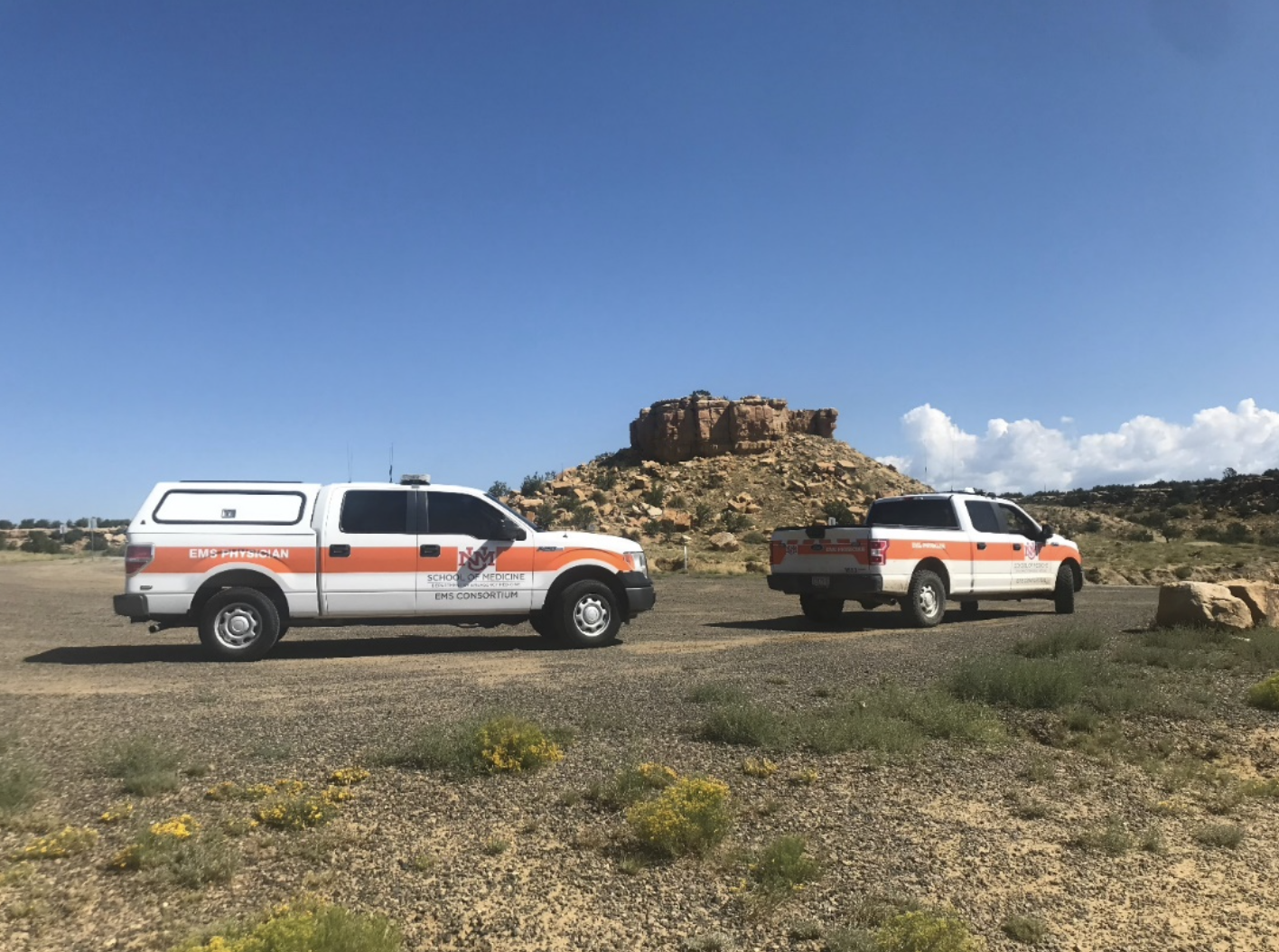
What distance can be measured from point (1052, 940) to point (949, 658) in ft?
23.0

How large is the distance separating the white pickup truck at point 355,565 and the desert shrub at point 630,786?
6207 millimetres

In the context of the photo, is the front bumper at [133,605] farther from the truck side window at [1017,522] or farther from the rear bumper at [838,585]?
the truck side window at [1017,522]

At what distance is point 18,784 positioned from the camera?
16.9 ft

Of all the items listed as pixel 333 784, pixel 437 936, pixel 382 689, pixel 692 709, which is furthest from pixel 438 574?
pixel 437 936

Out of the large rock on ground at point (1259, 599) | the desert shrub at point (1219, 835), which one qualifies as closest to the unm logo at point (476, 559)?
the desert shrub at point (1219, 835)

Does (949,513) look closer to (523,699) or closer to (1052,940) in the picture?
(523,699)

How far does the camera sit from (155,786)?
5297 millimetres

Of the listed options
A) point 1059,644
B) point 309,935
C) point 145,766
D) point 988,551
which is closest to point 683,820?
point 309,935

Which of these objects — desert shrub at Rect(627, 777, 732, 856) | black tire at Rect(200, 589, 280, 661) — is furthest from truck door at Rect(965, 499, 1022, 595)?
desert shrub at Rect(627, 777, 732, 856)

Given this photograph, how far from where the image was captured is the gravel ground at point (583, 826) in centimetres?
391

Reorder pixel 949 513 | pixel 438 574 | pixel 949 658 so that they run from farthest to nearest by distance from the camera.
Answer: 1. pixel 949 513
2. pixel 438 574
3. pixel 949 658

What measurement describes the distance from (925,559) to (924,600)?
65 cm

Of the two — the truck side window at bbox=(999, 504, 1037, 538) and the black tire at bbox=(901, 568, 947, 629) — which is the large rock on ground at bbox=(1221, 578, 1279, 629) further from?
the black tire at bbox=(901, 568, 947, 629)

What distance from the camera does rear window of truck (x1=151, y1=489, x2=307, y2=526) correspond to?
10867 millimetres
